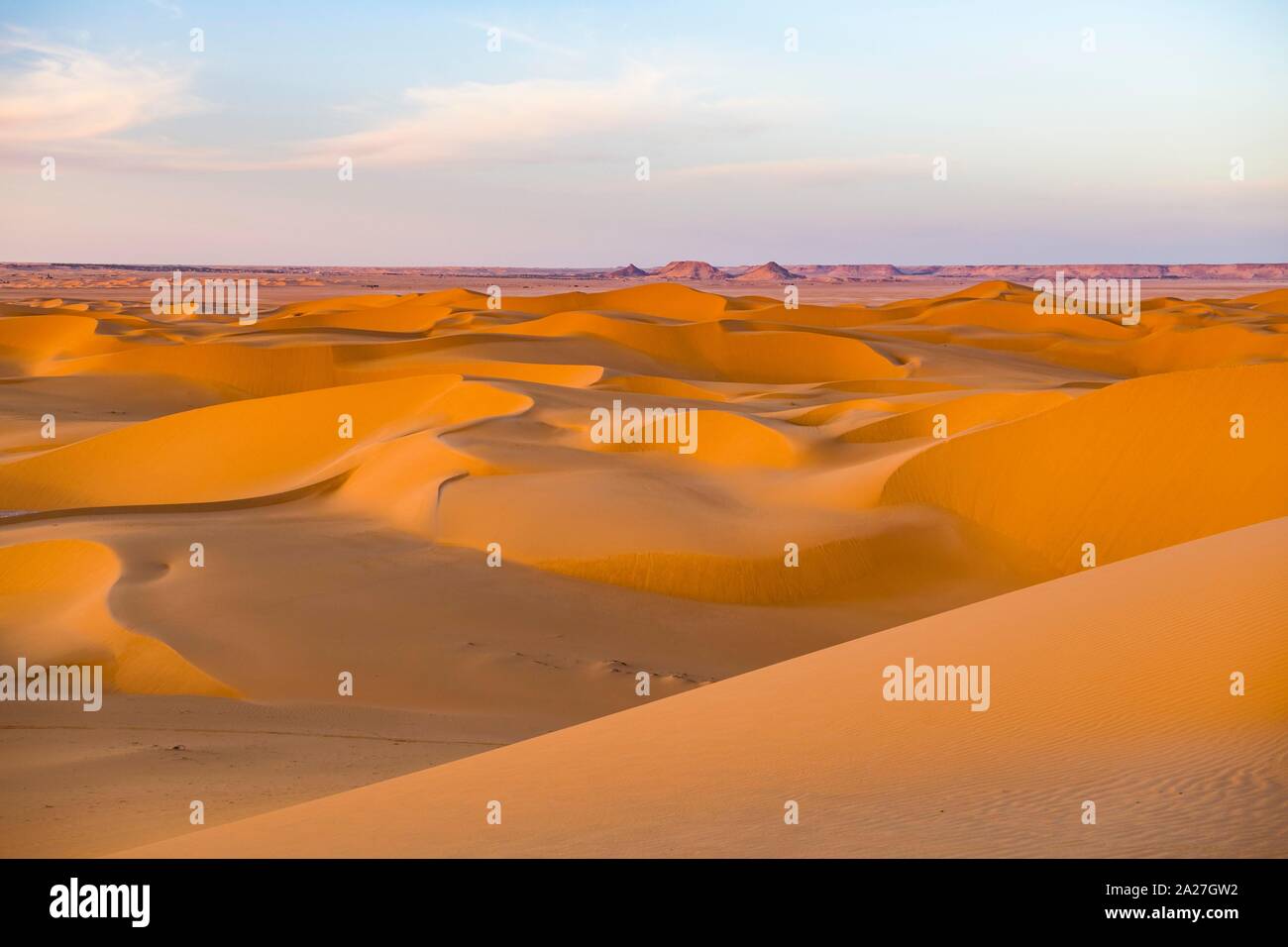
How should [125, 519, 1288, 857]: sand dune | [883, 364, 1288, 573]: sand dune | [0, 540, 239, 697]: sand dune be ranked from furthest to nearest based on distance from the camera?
[883, 364, 1288, 573]: sand dune
[0, 540, 239, 697]: sand dune
[125, 519, 1288, 857]: sand dune

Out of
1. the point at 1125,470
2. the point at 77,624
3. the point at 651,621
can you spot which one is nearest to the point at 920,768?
the point at 651,621

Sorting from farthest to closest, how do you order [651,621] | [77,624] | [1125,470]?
[1125,470], [651,621], [77,624]

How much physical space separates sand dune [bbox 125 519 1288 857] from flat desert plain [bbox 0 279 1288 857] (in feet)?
0.08

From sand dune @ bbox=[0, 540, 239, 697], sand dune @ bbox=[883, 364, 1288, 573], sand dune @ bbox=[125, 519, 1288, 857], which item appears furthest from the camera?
sand dune @ bbox=[883, 364, 1288, 573]

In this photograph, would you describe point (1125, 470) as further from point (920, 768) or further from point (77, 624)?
point (77, 624)

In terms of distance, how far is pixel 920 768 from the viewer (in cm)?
524

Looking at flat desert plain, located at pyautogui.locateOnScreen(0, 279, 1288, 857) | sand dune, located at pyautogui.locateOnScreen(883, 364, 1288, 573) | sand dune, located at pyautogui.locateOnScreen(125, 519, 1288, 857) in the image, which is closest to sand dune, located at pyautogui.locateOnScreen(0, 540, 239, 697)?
flat desert plain, located at pyautogui.locateOnScreen(0, 279, 1288, 857)

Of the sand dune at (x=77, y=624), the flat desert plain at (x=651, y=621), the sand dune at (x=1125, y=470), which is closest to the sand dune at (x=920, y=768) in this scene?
the flat desert plain at (x=651, y=621)

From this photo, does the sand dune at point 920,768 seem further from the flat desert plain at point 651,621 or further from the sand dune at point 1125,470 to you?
the sand dune at point 1125,470

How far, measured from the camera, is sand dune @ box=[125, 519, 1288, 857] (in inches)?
171

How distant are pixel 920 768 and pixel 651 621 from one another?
24.2 feet

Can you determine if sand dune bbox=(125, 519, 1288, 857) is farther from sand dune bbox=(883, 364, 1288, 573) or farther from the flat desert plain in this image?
sand dune bbox=(883, 364, 1288, 573)

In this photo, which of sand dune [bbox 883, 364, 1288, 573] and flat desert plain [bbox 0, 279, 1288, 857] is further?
sand dune [bbox 883, 364, 1288, 573]
